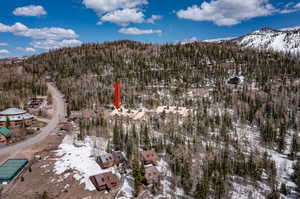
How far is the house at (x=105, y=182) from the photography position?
78.1ft

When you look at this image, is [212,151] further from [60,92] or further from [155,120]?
[60,92]

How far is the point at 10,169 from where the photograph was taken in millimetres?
27297

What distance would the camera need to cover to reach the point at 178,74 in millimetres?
92750

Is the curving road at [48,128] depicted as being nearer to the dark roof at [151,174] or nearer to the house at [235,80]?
the dark roof at [151,174]

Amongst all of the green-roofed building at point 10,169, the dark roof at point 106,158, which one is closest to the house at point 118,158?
the dark roof at point 106,158

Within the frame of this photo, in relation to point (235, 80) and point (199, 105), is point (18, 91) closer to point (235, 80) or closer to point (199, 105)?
point (199, 105)

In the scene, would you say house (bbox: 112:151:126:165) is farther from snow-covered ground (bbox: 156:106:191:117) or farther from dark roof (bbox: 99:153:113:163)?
snow-covered ground (bbox: 156:106:191:117)

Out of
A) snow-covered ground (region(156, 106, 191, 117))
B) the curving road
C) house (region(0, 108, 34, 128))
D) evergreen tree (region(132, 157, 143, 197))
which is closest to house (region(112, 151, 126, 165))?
evergreen tree (region(132, 157, 143, 197))

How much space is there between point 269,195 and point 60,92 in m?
76.6

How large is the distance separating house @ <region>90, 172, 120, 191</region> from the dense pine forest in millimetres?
2931

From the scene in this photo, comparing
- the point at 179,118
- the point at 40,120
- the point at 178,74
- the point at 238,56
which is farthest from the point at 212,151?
the point at 238,56

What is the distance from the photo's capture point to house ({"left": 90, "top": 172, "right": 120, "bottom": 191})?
78.1 ft

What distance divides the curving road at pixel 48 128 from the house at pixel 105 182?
18889 millimetres

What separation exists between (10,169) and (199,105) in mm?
46630
